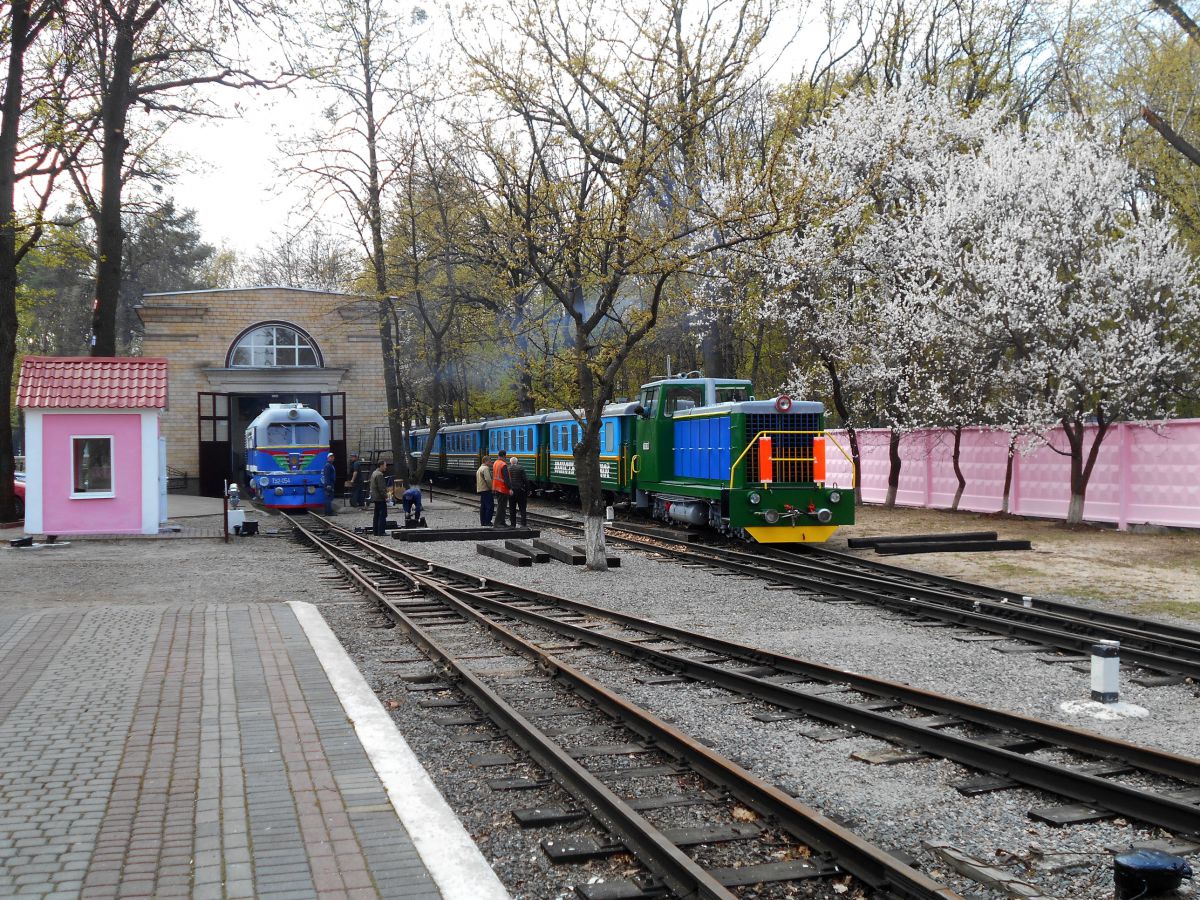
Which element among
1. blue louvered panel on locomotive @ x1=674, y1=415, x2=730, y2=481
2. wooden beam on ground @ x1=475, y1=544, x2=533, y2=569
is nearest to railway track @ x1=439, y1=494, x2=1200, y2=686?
blue louvered panel on locomotive @ x1=674, y1=415, x2=730, y2=481

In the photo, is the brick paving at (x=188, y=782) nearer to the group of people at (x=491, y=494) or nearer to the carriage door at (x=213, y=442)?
the group of people at (x=491, y=494)

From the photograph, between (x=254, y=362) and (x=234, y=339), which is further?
(x=254, y=362)

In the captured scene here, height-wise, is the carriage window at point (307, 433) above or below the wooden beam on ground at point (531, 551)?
above

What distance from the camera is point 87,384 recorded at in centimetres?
2080

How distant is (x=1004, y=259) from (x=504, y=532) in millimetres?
13266

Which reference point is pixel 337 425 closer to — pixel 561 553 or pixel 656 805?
pixel 561 553

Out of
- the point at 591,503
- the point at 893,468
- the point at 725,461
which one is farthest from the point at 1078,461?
the point at 591,503

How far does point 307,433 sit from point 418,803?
86.4 feet

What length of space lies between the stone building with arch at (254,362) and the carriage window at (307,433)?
8330mm

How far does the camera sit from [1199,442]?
2034 cm

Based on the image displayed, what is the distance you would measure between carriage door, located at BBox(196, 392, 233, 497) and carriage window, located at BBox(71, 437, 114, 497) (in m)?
16.7

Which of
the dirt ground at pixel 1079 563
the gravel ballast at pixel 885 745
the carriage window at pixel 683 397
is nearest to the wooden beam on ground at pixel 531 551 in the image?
the gravel ballast at pixel 885 745

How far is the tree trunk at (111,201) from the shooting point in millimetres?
21984

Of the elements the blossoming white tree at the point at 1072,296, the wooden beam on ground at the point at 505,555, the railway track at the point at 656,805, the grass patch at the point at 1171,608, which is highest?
the blossoming white tree at the point at 1072,296
